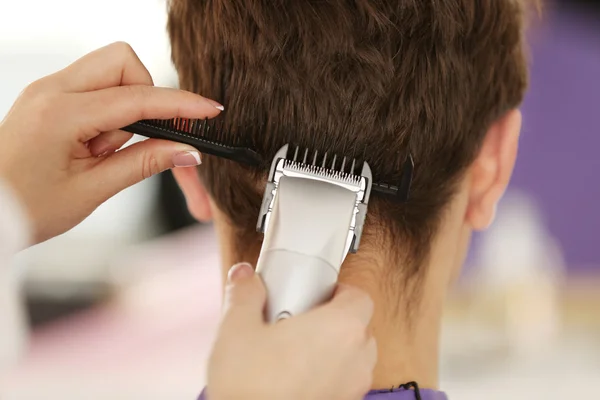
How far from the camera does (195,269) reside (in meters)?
1.98

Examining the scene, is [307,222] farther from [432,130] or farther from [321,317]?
[432,130]

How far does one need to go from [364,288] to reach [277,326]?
221 millimetres

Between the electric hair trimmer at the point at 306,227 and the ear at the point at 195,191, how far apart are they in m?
0.21

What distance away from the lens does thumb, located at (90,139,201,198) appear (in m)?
0.73

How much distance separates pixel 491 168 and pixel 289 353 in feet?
1.41

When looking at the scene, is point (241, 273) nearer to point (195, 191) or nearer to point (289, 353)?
point (289, 353)

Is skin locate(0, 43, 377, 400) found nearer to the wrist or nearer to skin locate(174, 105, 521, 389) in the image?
the wrist

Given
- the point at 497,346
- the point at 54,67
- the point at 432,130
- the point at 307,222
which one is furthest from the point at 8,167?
the point at 497,346

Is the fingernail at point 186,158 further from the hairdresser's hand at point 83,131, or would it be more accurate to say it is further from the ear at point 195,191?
the ear at point 195,191

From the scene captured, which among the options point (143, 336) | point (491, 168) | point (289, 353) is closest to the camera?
point (289, 353)

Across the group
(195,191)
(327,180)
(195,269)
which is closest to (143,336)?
(195,269)

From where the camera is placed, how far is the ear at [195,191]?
88 cm

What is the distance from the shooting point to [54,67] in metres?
1.91

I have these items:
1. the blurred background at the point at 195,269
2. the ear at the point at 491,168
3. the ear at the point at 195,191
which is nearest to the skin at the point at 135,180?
the ear at the point at 195,191
